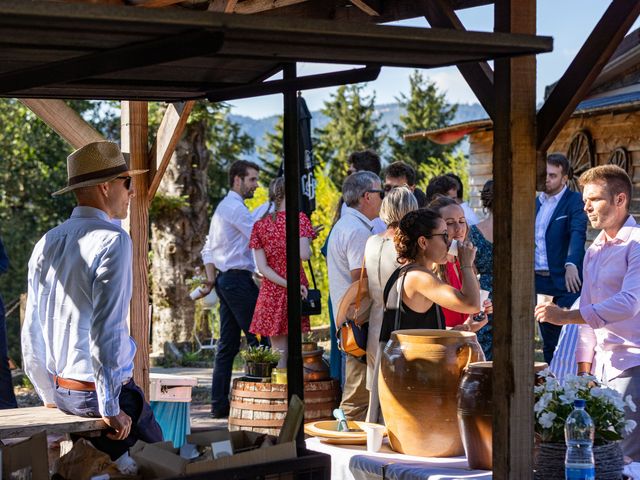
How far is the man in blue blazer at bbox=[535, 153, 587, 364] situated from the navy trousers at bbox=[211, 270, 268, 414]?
7.67ft

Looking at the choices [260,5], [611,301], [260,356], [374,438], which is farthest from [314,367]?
[611,301]

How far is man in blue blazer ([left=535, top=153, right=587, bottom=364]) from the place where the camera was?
21.5ft

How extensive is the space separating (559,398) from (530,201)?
0.74 meters

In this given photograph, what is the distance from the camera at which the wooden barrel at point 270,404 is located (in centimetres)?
615

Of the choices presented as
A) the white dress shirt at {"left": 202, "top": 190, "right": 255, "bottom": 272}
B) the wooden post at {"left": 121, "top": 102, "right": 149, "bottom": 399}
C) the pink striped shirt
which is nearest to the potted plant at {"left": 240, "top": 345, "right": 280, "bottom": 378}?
the wooden post at {"left": 121, "top": 102, "right": 149, "bottom": 399}

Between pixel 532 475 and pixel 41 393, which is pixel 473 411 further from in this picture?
pixel 41 393

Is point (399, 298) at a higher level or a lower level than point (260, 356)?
higher

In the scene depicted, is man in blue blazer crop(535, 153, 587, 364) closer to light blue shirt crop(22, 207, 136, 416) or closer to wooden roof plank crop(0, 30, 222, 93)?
light blue shirt crop(22, 207, 136, 416)

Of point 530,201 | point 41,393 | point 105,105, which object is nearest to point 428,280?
point 530,201

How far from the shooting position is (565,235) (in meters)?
6.59

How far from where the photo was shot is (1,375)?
6754 millimetres

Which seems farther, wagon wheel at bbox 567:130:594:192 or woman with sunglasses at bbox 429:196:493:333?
wagon wheel at bbox 567:130:594:192

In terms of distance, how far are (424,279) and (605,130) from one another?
8997mm

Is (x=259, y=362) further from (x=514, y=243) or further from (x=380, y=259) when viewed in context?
(x=514, y=243)
